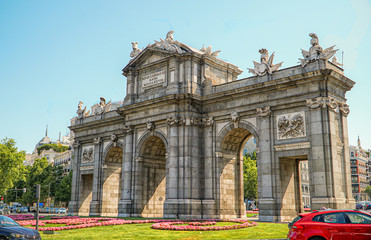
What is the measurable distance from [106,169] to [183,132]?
14.8 m

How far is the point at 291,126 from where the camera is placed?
31797 mm

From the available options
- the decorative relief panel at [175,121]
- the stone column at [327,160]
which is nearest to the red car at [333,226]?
the stone column at [327,160]

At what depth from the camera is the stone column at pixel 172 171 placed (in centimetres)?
3547

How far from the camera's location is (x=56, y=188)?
84.5 metres

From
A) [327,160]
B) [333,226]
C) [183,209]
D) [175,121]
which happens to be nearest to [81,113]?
[175,121]

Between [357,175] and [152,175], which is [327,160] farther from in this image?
[357,175]

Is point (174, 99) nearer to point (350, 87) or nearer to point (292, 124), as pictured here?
point (292, 124)

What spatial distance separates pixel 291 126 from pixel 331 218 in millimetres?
17836

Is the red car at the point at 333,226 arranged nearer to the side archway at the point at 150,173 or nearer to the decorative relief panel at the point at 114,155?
the side archway at the point at 150,173

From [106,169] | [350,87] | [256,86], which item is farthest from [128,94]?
[350,87]

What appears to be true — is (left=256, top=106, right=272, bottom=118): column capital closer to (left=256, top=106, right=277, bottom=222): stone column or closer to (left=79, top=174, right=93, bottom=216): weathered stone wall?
(left=256, top=106, right=277, bottom=222): stone column

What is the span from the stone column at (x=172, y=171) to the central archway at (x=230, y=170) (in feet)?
12.8

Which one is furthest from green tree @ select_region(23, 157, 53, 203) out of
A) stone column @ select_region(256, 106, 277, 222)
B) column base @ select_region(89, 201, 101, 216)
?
stone column @ select_region(256, 106, 277, 222)

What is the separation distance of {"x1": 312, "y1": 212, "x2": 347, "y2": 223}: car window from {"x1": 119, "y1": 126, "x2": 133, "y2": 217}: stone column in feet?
90.1
